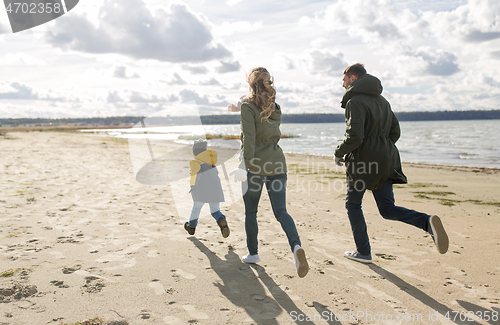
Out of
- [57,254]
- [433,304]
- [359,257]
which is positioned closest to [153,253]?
[57,254]

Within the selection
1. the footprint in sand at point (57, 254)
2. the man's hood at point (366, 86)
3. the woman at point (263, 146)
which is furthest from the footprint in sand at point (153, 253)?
the man's hood at point (366, 86)

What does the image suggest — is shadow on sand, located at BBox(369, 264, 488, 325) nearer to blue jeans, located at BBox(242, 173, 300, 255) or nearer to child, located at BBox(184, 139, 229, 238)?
blue jeans, located at BBox(242, 173, 300, 255)

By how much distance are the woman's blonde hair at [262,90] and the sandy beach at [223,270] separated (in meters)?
1.69

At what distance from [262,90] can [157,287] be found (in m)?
2.08

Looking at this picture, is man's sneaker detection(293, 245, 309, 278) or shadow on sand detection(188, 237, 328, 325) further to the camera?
man's sneaker detection(293, 245, 309, 278)

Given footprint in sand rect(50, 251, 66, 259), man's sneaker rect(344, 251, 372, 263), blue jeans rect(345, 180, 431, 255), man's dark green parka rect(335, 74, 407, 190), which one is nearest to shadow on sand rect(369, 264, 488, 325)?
man's sneaker rect(344, 251, 372, 263)

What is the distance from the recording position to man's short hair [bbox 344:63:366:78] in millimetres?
3385

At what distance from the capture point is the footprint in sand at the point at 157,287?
111 inches

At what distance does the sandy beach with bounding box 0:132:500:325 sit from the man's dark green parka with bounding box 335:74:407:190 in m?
1.02

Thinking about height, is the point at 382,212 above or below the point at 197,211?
above

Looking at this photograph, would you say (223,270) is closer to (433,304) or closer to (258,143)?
(258,143)

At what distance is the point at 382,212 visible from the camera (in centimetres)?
336

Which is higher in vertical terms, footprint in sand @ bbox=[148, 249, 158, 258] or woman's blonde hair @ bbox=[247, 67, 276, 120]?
woman's blonde hair @ bbox=[247, 67, 276, 120]

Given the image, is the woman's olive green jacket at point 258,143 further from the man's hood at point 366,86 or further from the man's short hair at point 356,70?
the man's short hair at point 356,70
